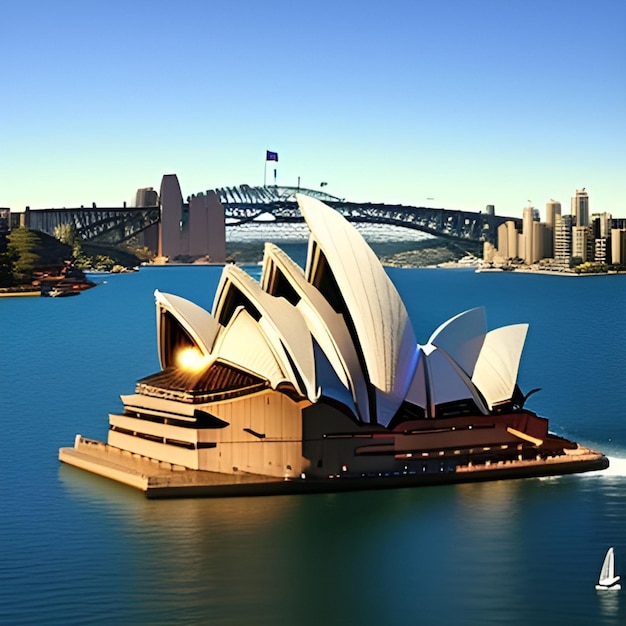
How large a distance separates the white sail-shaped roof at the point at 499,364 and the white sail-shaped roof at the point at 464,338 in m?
0.15

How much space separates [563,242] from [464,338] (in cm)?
12662

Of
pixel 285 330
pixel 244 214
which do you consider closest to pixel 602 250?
pixel 244 214

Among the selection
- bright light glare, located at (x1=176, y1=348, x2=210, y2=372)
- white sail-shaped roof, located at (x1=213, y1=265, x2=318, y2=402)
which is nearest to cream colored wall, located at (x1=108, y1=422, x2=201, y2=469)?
bright light glare, located at (x1=176, y1=348, x2=210, y2=372)

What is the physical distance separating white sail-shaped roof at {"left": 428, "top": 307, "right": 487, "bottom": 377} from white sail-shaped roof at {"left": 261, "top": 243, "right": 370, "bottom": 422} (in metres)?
2.23

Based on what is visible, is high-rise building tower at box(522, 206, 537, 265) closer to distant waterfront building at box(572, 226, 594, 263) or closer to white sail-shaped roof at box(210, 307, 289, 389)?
distant waterfront building at box(572, 226, 594, 263)

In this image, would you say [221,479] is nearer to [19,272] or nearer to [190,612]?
[190,612]

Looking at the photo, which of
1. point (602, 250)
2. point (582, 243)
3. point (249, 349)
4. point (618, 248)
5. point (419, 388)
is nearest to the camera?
point (249, 349)

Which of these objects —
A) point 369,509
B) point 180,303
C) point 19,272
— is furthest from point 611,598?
point 19,272

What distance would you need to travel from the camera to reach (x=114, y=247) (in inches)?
5645

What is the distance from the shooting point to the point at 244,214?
145m

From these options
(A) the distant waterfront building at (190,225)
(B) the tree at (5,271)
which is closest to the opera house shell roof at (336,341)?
(B) the tree at (5,271)

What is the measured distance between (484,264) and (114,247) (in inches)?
1803

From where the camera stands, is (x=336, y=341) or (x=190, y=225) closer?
(x=336, y=341)

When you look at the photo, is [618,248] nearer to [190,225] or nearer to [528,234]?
[528,234]
